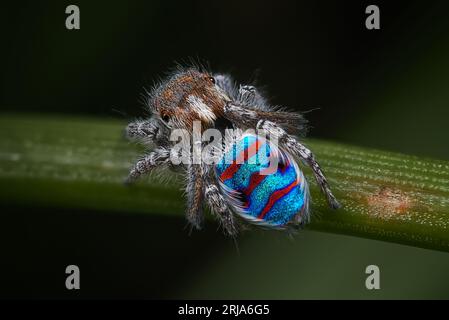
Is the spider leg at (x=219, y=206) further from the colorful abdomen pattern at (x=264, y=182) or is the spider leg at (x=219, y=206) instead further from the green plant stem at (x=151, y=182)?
the green plant stem at (x=151, y=182)

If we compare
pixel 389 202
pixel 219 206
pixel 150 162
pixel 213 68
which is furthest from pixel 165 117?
pixel 213 68

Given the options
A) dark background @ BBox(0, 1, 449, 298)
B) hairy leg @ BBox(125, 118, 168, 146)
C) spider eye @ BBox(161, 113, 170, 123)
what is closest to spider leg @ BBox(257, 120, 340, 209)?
spider eye @ BBox(161, 113, 170, 123)

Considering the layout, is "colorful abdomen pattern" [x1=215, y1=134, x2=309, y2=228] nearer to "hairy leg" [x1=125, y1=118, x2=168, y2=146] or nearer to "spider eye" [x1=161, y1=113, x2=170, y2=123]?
"spider eye" [x1=161, y1=113, x2=170, y2=123]

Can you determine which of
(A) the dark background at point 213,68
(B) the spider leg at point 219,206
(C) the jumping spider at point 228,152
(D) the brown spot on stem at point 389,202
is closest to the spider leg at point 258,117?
(C) the jumping spider at point 228,152

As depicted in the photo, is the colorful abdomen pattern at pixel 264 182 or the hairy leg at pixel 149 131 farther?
the hairy leg at pixel 149 131

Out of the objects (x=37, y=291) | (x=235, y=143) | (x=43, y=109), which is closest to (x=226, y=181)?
(x=235, y=143)

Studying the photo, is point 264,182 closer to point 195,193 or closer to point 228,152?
point 228,152

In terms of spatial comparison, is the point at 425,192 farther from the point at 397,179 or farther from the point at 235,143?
the point at 235,143
